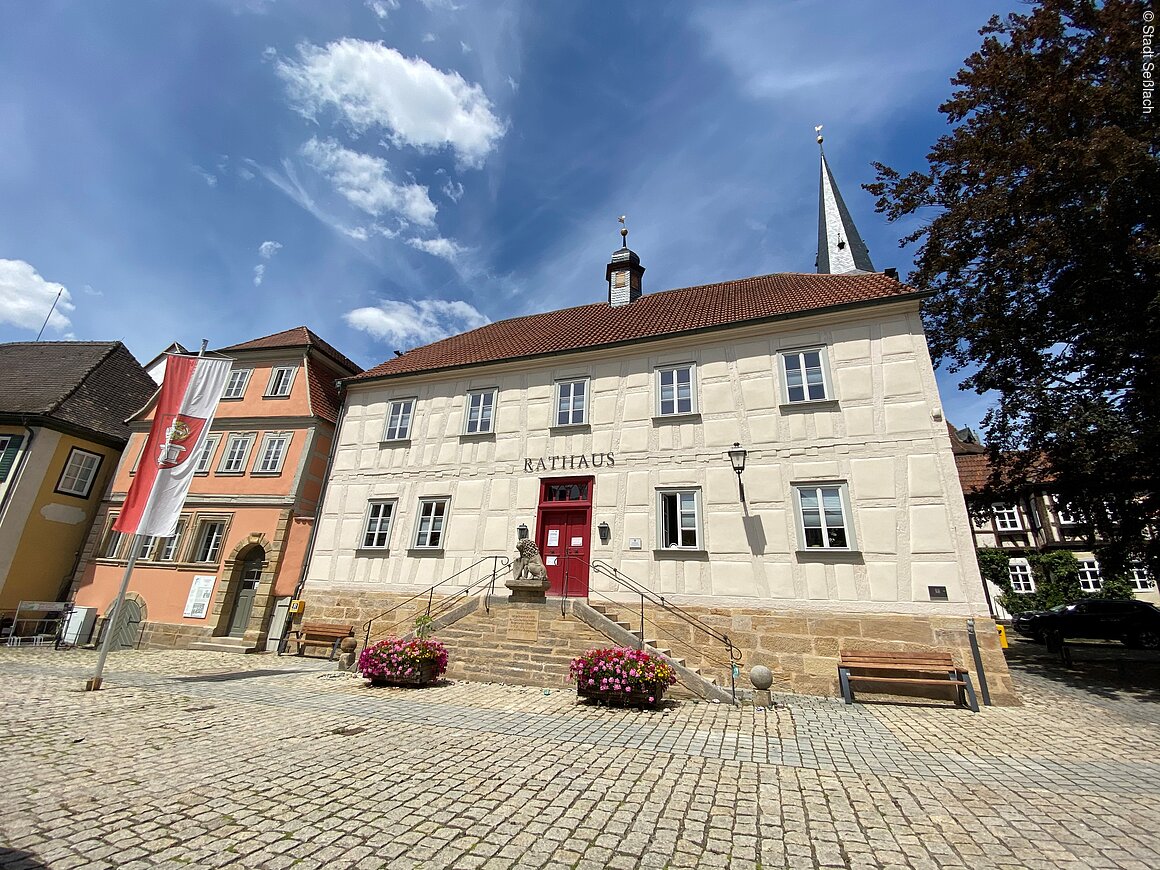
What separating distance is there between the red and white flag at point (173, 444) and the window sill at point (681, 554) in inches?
398

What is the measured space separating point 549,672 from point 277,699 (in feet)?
16.2


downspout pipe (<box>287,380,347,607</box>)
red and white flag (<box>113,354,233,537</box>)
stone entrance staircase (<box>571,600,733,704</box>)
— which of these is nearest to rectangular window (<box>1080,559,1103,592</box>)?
stone entrance staircase (<box>571,600,733,704</box>)

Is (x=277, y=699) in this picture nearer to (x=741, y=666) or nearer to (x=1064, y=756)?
(x=741, y=666)

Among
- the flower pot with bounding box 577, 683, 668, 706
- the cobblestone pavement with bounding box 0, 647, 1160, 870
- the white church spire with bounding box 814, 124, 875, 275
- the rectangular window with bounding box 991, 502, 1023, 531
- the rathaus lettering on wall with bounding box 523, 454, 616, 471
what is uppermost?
the white church spire with bounding box 814, 124, 875, 275

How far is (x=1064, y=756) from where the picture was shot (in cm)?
613

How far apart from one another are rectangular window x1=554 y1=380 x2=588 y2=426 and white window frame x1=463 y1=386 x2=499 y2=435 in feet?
6.76

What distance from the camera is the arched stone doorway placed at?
50.3 ft

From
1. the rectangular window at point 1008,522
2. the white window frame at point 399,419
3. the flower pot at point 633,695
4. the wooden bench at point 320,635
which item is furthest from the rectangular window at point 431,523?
the rectangular window at point 1008,522

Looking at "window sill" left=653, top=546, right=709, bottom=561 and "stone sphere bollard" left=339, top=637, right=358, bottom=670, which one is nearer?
"window sill" left=653, top=546, right=709, bottom=561

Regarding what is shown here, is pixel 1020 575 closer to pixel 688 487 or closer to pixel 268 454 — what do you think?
pixel 688 487

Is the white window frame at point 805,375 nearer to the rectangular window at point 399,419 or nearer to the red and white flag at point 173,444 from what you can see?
the rectangular window at point 399,419

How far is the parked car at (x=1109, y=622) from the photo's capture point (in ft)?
56.2

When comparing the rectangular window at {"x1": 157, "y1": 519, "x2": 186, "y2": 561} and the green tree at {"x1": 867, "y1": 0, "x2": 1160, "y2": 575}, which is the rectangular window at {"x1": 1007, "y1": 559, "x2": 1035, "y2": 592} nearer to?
the green tree at {"x1": 867, "y1": 0, "x2": 1160, "y2": 575}

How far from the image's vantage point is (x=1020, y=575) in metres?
26.9
